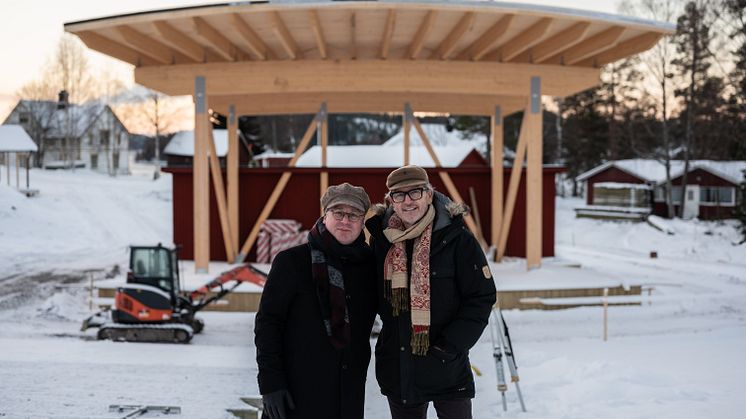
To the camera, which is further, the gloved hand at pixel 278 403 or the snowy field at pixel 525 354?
the snowy field at pixel 525 354

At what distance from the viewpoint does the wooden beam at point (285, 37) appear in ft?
34.2

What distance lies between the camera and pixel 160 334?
32.1ft

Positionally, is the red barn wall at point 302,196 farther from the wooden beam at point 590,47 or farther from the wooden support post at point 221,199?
the wooden beam at point 590,47

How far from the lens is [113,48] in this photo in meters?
12.2

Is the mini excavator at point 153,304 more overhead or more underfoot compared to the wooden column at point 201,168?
more underfoot

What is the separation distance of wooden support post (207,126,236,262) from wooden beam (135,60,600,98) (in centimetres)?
165

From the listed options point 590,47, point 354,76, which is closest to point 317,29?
point 354,76

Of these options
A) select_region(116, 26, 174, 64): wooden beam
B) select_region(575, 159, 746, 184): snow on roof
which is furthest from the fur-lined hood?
select_region(575, 159, 746, 184): snow on roof

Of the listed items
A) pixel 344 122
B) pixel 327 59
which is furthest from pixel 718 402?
pixel 344 122

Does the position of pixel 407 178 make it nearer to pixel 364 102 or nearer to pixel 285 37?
pixel 285 37

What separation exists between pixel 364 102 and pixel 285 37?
6.37m

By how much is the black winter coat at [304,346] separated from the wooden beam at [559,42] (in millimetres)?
9302

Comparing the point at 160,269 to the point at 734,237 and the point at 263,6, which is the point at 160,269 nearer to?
the point at 263,6

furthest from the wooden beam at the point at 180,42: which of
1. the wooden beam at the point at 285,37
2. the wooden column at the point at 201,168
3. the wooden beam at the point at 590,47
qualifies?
the wooden beam at the point at 590,47
